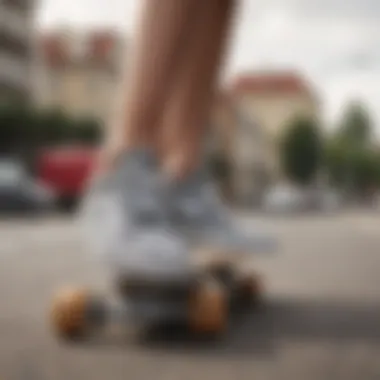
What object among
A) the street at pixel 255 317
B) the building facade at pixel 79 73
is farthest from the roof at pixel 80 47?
the street at pixel 255 317

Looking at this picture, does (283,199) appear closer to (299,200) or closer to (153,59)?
(299,200)

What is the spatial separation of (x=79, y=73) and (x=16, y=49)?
5cm

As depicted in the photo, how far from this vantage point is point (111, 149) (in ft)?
2.06

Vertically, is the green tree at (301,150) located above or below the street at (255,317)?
above

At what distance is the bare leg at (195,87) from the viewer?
0.61 m

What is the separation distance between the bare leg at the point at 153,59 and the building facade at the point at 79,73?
35 millimetres

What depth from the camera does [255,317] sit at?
668 millimetres

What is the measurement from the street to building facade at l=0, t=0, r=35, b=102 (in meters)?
0.09

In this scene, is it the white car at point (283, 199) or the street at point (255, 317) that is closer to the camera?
the street at point (255, 317)

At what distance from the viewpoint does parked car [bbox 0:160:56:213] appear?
1.90 ft

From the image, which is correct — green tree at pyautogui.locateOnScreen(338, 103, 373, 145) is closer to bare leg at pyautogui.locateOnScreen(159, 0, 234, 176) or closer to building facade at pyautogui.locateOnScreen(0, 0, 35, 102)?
bare leg at pyautogui.locateOnScreen(159, 0, 234, 176)

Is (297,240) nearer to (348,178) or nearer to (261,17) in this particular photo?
(348,178)

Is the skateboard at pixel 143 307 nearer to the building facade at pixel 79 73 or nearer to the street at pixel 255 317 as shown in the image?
the street at pixel 255 317

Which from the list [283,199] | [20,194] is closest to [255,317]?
[283,199]
